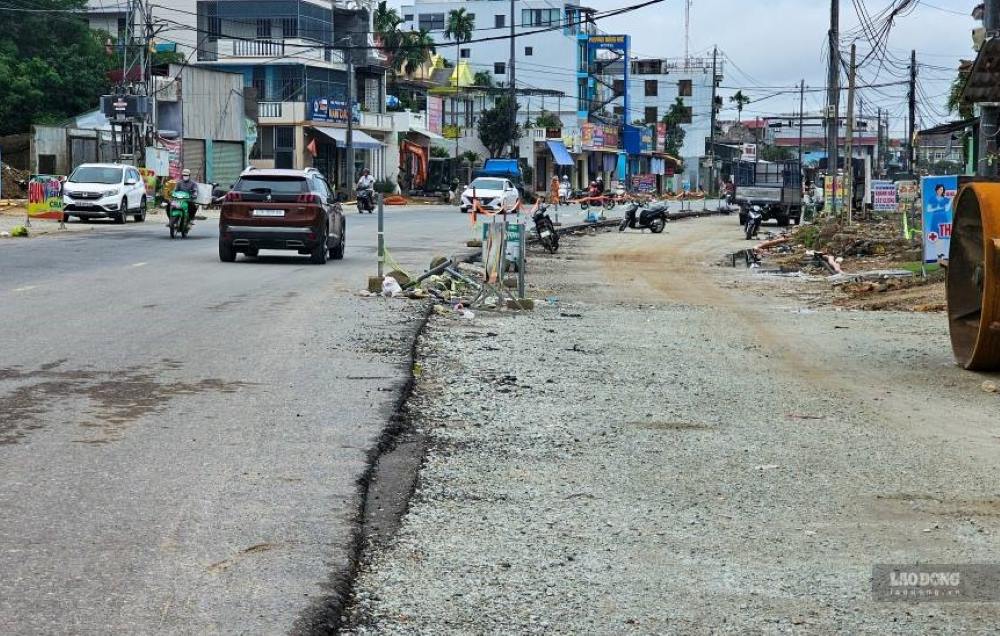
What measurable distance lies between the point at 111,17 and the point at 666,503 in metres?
82.3

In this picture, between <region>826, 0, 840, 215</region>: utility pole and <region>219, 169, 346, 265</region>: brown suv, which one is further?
<region>826, 0, 840, 215</region>: utility pole

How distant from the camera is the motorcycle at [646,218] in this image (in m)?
46.2

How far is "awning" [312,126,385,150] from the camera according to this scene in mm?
72312

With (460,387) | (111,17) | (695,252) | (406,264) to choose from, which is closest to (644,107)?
(111,17)

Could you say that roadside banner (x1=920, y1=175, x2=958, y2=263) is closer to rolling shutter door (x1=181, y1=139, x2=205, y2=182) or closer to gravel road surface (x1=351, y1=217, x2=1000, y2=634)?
gravel road surface (x1=351, y1=217, x2=1000, y2=634)

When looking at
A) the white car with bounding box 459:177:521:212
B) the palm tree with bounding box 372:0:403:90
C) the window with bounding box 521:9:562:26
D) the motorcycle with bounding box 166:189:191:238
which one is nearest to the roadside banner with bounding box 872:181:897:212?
the white car with bounding box 459:177:521:212

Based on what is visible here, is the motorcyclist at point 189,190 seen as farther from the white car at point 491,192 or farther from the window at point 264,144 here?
the window at point 264,144

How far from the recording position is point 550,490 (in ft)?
23.6

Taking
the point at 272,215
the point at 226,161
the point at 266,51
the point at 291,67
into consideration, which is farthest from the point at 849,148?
the point at 266,51

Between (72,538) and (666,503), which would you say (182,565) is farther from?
(666,503)

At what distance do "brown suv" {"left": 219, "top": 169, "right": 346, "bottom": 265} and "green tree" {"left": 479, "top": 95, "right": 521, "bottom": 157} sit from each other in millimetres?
71097

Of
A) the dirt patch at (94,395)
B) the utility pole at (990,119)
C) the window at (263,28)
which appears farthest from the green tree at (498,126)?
the dirt patch at (94,395)

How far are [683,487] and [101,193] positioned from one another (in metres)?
33.9

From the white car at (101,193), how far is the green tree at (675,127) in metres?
103
